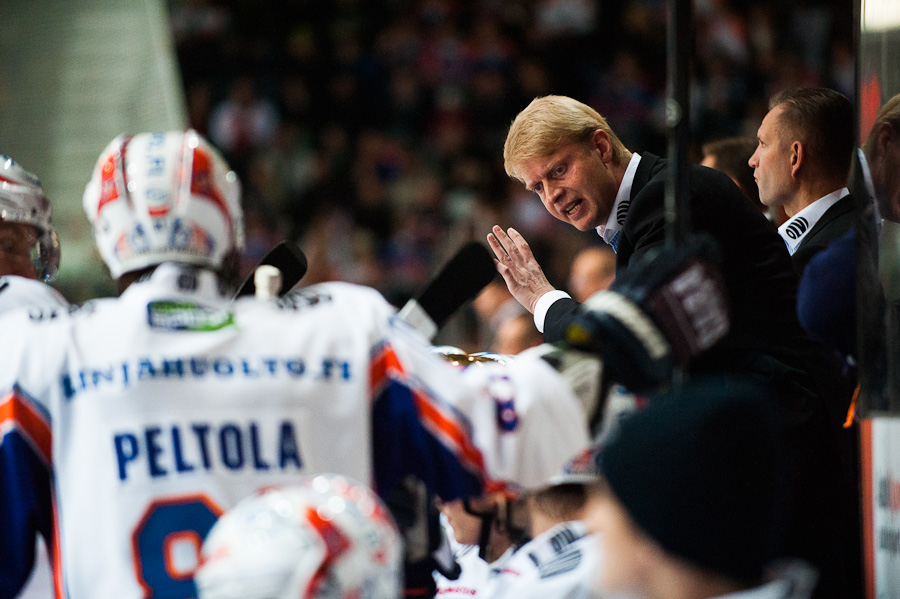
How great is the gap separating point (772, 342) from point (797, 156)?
0.70 metres

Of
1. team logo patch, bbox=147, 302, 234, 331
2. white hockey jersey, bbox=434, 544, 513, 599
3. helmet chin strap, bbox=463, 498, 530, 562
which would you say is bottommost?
white hockey jersey, bbox=434, 544, 513, 599

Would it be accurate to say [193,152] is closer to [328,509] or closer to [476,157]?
[328,509]

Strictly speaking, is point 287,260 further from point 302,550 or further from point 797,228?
point 797,228

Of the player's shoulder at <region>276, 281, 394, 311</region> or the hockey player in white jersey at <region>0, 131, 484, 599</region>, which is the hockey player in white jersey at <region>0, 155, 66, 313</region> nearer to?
the hockey player in white jersey at <region>0, 131, 484, 599</region>

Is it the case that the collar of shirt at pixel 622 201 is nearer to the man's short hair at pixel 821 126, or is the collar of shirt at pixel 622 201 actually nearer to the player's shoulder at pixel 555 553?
the man's short hair at pixel 821 126

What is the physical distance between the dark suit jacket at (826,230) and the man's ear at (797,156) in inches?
5.7

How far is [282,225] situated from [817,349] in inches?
272

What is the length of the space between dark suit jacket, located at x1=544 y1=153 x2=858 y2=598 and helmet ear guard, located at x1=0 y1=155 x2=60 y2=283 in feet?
4.11

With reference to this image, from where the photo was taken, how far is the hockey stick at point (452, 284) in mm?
1961

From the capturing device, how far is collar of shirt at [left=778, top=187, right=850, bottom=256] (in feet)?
9.94

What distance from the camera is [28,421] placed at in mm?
1714

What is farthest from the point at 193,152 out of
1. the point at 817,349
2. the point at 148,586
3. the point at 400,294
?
the point at 400,294

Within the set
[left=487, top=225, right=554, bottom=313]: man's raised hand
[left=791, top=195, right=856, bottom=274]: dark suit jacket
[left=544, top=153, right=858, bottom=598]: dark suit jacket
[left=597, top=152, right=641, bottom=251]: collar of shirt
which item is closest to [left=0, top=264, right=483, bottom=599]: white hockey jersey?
[left=544, top=153, right=858, bottom=598]: dark suit jacket

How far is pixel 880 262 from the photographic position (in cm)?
233
